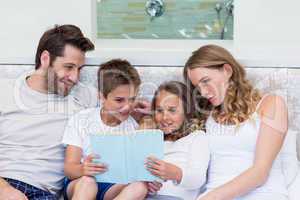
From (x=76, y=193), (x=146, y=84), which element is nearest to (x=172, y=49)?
(x=146, y=84)

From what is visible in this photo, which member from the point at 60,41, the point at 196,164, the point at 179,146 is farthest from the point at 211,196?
the point at 60,41

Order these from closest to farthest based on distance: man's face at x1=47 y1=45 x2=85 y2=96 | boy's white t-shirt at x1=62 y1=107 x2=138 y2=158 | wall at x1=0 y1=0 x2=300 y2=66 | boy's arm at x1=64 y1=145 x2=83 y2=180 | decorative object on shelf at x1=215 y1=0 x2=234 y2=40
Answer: boy's arm at x1=64 y1=145 x2=83 y2=180
boy's white t-shirt at x1=62 y1=107 x2=138 y2=158
man's face at x1=47 y1=45 x2=85 y2=96
wall at x1=0 y1=0 x2=300 y2=66
decorative object on shelf at x1=215 y1=0 x2=234 y2=40

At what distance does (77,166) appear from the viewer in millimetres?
1769

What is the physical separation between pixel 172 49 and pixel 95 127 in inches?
51.9

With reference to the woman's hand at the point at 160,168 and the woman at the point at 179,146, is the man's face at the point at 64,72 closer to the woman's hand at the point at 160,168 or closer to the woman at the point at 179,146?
the woman at the point at 179,146

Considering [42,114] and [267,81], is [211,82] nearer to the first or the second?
[267,81]

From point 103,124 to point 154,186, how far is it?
337mm

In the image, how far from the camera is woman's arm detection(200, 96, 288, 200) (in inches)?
66.1

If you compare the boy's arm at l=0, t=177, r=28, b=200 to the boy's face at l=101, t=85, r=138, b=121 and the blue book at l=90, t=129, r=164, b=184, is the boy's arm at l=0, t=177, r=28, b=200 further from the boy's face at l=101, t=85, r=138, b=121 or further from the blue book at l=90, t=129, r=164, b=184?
the boy's face at l=101, t=85, r=138, b=121

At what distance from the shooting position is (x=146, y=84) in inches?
82.5

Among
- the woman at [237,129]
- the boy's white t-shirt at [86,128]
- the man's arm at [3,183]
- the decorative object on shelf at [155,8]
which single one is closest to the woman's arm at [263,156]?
the woman at [237,129]

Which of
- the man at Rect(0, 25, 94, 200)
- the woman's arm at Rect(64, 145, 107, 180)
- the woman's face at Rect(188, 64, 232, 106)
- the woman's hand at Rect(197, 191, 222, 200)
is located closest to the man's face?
the man at Rect(0, 25, 94, 200)

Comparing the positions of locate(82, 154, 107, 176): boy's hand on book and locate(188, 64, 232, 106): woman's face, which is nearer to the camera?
locate(82, 154, 107, 176): boy's hand on book

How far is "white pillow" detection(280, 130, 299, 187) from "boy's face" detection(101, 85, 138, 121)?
0.62 metres
